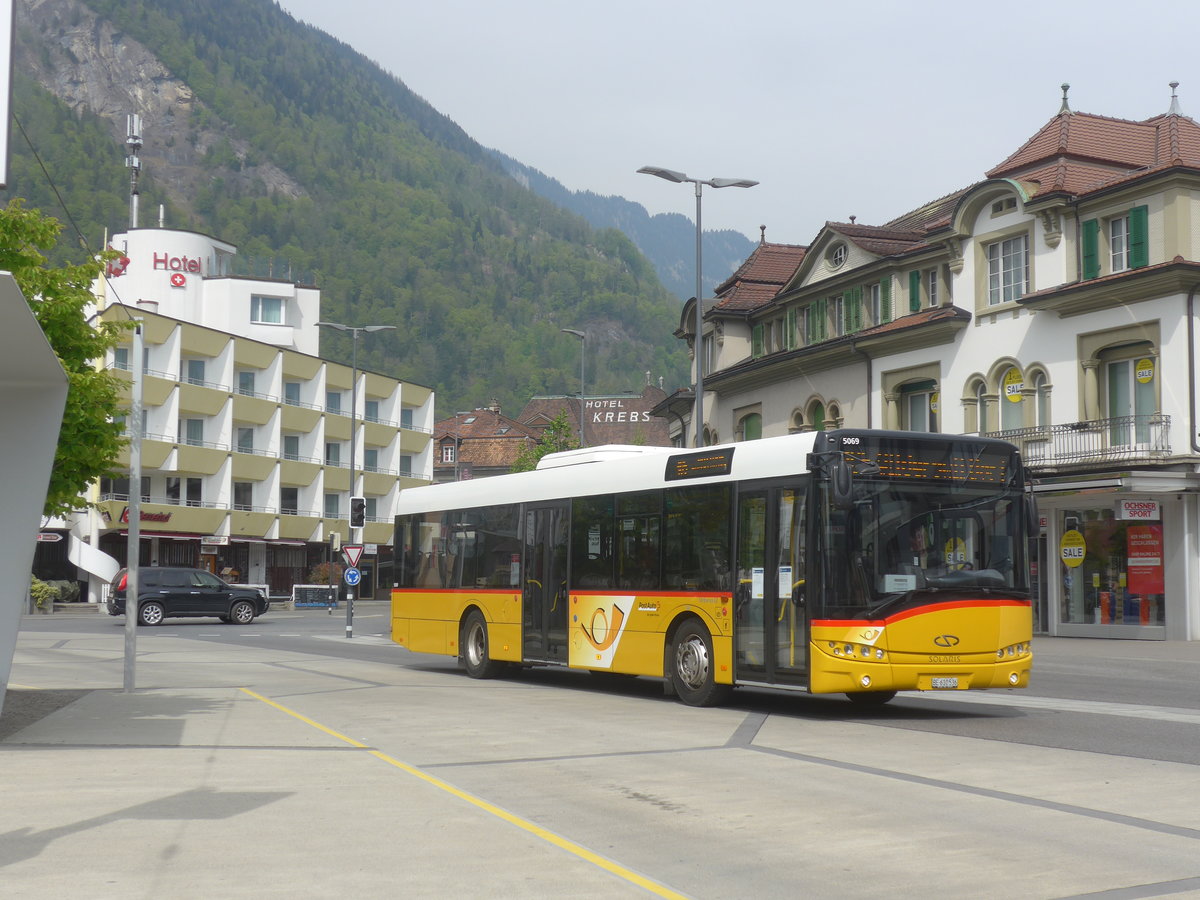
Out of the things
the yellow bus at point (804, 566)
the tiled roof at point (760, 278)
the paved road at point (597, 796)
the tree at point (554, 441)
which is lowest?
the paved road at point (597, 796)

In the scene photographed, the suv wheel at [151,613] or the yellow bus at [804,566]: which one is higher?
the yellow bus at [804,566]

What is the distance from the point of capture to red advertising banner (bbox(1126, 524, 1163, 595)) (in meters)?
33.4

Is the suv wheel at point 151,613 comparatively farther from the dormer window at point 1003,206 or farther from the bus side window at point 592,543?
the bus side window at point 592,543

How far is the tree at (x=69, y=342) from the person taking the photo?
45.1 ft

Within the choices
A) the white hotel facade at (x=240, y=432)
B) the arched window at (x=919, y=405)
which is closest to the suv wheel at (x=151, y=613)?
the white hotel facade at (x=240, y=432)

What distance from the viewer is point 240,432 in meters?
79.2

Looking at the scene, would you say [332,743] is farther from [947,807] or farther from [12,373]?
[947,807]

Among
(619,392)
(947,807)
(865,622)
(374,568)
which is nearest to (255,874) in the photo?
(947,807)

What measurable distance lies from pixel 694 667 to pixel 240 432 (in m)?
66.2

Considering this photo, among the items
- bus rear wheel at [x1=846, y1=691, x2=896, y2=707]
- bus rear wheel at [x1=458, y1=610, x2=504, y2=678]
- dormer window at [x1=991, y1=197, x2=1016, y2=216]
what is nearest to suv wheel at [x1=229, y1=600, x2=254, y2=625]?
dormer window at [x1=991, y1=197, x2=1016, y2=216]

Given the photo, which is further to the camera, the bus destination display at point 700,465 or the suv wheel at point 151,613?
the suv wheel at point 151,613

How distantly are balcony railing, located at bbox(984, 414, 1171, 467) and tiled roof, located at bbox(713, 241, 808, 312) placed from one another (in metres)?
15.5

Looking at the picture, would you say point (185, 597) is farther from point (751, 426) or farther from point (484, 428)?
point (484, 428)

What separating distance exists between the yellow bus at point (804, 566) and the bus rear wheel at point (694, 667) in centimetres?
2
